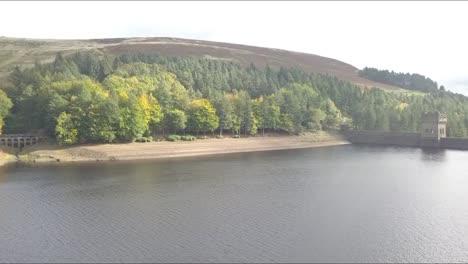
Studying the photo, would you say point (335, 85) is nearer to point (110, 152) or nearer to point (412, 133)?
point (412, 133)

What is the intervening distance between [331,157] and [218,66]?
6789 cm

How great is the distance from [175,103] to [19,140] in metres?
31.9

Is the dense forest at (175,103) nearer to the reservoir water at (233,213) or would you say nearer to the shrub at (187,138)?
the shrub at (187,138)

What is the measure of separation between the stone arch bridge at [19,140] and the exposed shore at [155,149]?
347 cm

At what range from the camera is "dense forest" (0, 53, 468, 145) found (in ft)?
270

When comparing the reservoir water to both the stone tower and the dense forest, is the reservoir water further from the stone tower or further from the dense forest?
the stone tower

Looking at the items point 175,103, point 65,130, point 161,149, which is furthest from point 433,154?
point 65,130

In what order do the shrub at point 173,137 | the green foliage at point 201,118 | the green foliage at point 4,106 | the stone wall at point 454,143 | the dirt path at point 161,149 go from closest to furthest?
the dirt path at point 161,149 < the green foliage at point 4,106 < the shrub at point 173,137 < the green foliage at point 201,118 < the stone wall at point 454,143

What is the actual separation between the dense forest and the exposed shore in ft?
8.35

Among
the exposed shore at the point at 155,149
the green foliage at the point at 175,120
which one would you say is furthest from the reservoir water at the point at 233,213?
the green foliage at the point at 175,120

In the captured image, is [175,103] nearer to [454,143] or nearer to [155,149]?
[155,149]

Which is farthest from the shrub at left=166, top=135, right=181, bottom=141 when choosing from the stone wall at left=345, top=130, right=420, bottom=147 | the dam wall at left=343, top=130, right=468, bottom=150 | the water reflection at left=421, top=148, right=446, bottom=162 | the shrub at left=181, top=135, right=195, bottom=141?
the stone wall at left=345, top=130, right=420, bottom=147

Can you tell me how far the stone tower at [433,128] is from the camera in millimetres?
102125

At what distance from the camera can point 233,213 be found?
4112cm
